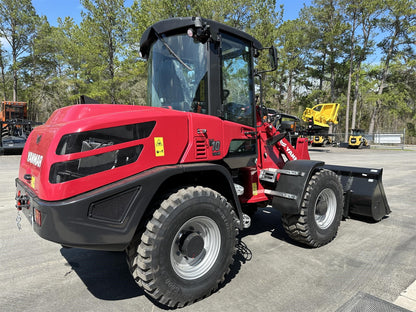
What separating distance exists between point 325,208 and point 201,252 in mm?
2230

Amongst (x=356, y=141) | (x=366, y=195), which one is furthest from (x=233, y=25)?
(x=366, y=195)

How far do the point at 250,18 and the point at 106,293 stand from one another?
2668cm

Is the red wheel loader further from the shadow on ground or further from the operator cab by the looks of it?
the shadow on ground

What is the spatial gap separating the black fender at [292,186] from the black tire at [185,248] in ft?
3.66

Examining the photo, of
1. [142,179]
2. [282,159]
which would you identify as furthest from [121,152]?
[282,159]

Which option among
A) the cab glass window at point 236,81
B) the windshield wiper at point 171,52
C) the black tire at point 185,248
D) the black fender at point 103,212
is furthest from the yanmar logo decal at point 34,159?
the cab glass window at point 236,81

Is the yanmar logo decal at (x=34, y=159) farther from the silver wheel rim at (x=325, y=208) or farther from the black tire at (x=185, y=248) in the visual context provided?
the silver wheel rim at (x=325, y=208)

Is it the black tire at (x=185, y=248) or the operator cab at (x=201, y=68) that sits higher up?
the operator cab at (x=201, y=68)

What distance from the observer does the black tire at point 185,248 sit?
2.29 meters

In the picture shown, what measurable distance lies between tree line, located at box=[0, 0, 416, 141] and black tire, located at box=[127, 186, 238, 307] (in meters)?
16.7

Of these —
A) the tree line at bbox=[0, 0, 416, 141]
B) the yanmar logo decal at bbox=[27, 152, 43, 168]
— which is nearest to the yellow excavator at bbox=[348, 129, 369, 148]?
the tree line at bbox=[0, 0, 416, 141]

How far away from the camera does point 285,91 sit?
115 ft

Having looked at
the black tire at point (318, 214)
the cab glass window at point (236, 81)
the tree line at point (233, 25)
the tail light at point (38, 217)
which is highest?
the tree line at point (233, 25)

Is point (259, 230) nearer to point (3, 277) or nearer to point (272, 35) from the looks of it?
point (3, 277)
